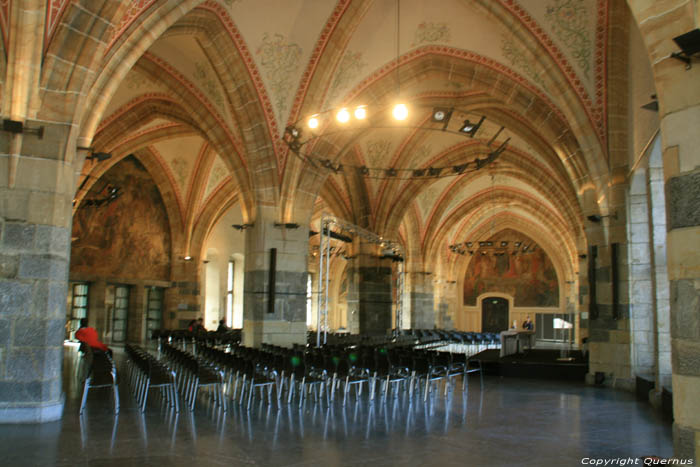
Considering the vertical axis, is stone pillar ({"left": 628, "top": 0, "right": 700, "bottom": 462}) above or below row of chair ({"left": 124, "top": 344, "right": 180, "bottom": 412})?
above

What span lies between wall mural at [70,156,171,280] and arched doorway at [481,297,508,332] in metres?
21.9

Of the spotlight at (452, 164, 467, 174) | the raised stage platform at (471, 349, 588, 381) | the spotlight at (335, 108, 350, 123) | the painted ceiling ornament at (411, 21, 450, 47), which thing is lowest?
the raised stage platform at (471, 349, 588, 381)

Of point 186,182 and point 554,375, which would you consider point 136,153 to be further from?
point 554,375

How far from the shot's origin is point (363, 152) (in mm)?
17516

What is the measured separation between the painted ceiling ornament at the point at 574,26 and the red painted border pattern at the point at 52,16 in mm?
8048

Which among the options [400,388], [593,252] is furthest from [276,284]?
[593,252]

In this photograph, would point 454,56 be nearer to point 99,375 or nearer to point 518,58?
point 518,58

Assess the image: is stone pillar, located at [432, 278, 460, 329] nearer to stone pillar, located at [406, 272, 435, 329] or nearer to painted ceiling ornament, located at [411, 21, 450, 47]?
stone pillar, located at [406, 272, 435, 329]

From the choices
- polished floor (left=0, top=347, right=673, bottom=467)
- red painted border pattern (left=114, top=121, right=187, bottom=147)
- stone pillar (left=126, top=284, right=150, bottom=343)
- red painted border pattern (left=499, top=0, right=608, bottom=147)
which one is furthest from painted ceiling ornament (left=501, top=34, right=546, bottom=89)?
stone pillar (left=126, top=284, right=150, bottom=343)

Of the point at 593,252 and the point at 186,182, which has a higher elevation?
the point at 186,182

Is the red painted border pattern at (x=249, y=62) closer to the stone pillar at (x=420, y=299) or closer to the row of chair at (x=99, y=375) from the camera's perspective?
the row of chair at (x=99, y=375)

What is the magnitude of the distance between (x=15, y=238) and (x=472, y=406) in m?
6.45

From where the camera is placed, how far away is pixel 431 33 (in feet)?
39.2

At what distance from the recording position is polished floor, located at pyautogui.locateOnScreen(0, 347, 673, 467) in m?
4.95
